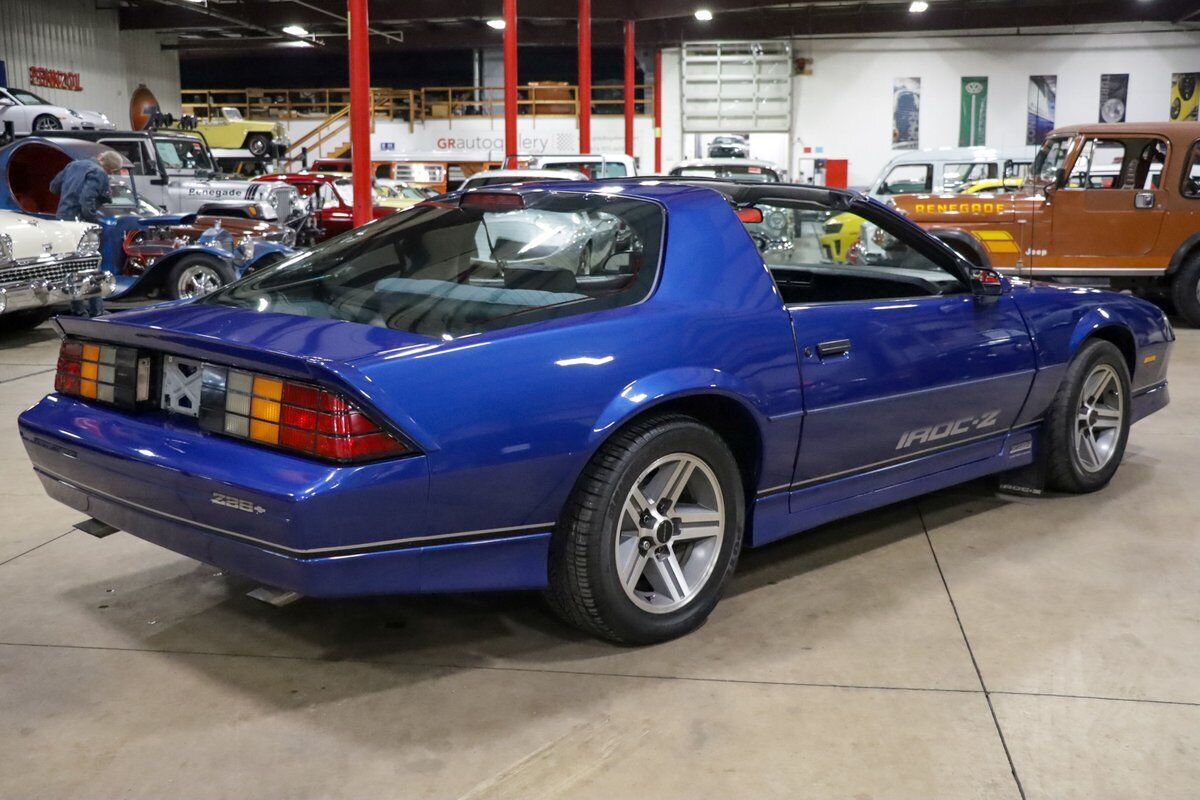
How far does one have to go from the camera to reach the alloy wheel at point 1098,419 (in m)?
4.50

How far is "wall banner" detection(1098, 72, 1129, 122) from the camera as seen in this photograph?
1059 inches

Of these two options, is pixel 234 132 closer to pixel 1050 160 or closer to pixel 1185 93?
Answer: pixel 1050 160

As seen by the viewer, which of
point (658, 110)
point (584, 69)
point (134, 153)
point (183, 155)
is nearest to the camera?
point (134, 153)

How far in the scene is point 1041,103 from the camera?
2730 centimetres

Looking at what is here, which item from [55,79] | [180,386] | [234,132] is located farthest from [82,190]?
[234,132]

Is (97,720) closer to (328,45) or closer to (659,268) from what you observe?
(659,268)

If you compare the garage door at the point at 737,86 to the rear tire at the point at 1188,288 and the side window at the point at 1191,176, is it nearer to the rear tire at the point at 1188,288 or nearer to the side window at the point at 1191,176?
the side window at the point at 1191,176

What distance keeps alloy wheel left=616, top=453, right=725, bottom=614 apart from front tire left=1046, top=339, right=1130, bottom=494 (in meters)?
1.90

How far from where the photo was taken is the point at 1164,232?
10219mm

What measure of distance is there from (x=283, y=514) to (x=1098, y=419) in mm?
3492

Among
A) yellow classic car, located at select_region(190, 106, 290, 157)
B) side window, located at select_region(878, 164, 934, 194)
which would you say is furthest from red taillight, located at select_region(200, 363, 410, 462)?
yellow classic car, located at select_region(190, 106, 290, 157)

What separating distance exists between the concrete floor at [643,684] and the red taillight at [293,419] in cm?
66

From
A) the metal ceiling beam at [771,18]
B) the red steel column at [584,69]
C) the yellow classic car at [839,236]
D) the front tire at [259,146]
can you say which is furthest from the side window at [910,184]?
the front tire at [259,146]

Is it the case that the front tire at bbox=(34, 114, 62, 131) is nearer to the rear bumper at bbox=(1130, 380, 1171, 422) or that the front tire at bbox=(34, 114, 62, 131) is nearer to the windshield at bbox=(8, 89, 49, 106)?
the windshield at bbox=(8, 89, 49, 106)
